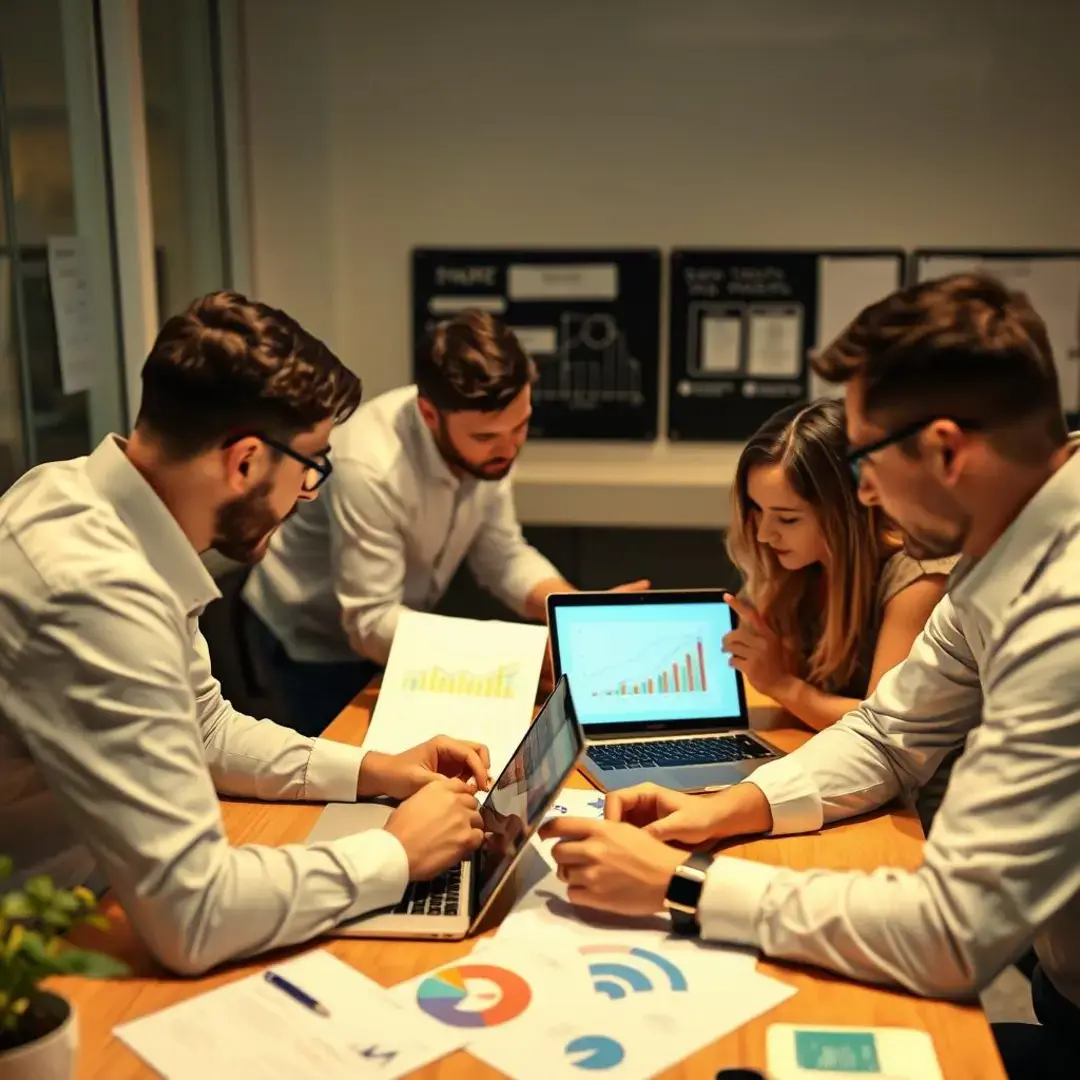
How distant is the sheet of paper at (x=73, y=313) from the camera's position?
2283 mm

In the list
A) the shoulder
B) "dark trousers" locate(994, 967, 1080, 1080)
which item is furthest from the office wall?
"dark trousers" locate(994, 967, 1080, 1080)

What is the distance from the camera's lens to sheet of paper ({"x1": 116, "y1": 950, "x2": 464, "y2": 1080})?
0.98 m

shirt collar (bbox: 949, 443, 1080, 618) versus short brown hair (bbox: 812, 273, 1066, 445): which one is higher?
short brown hair (bbox: 812, 273, 1066, 445)

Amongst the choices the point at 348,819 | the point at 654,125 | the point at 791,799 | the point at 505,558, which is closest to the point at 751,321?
the point at 654,125

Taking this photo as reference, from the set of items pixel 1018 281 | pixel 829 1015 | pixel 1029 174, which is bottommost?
pixel 829 1015

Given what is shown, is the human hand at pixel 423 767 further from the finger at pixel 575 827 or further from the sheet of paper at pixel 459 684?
the finger at pixel 575 827

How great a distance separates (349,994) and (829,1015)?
0.45 m

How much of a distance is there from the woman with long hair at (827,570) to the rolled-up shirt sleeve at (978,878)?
0.62 m

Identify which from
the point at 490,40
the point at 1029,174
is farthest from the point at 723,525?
the point at 490,40

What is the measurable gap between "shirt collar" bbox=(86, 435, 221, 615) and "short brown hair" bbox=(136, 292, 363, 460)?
47 millimetres

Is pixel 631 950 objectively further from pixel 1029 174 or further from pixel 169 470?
pixel 1029 174

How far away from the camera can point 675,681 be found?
1.85 m

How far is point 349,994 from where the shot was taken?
1.09m

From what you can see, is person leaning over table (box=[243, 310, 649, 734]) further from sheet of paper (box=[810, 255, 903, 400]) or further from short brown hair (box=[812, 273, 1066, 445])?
sheet of paper (box=[810, 255, 903, 400])
